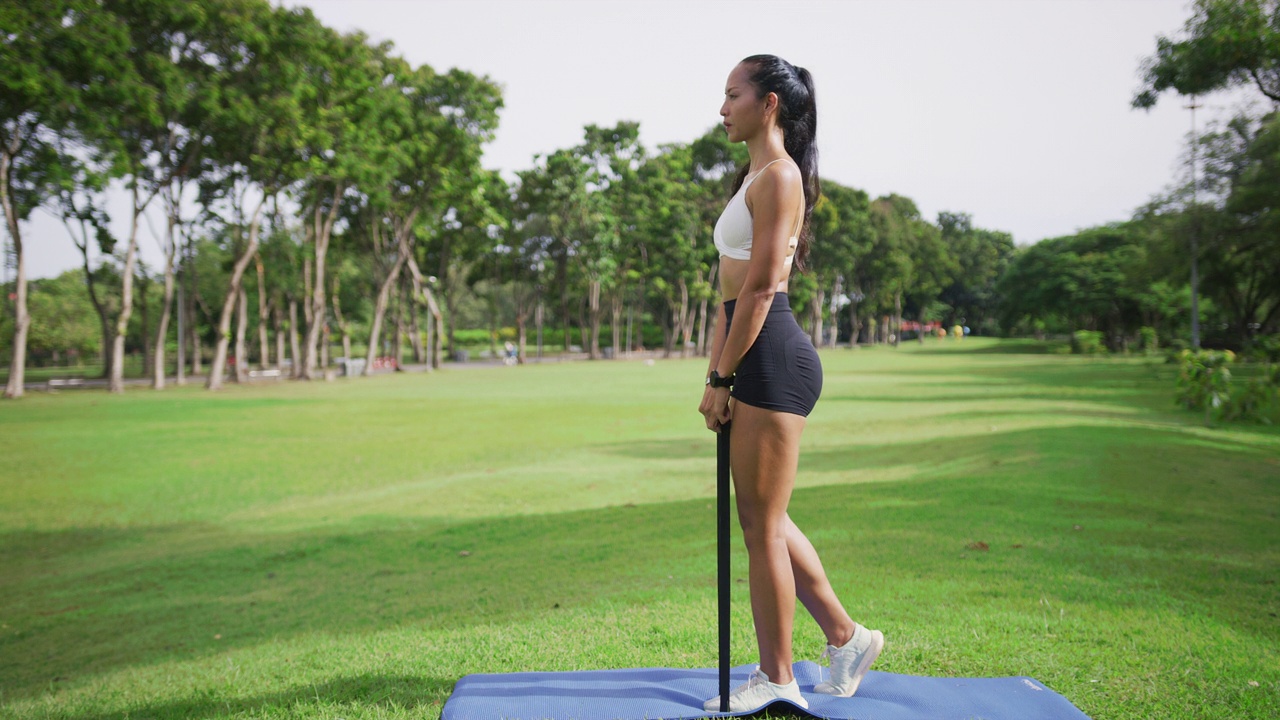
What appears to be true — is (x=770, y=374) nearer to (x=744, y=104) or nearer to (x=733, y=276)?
(x=733, y=276)

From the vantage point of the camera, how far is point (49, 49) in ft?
72.8

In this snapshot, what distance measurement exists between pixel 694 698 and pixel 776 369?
4.16 feet

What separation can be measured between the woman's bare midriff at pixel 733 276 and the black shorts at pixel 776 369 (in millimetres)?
133

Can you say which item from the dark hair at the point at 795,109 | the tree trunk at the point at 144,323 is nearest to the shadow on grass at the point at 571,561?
the dark hair at the point at 795,109

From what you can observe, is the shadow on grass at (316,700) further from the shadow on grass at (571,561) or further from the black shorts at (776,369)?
the black shorts at (776,369)

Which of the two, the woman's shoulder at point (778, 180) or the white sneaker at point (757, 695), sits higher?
the woman's shoulder at point (778, 180)

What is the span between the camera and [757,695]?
9.89 feet

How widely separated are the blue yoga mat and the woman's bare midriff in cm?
148

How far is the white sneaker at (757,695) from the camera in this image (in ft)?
9.78

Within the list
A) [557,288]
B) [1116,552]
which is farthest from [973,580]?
[557,288]

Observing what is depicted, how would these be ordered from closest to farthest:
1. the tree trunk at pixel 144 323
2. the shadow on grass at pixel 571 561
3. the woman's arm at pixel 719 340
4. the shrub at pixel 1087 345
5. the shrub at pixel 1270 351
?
Result: the woman's arm at pixel 719 340 → the shadow on grass at pixel 571 561 → the shrub at pixel 1270 351 → the tree trunk at pixel 144 323 → the shrub at pixel 1087 345

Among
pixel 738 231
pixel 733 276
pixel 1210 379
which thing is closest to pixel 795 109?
pixel 738 231

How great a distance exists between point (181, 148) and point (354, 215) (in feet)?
37.1

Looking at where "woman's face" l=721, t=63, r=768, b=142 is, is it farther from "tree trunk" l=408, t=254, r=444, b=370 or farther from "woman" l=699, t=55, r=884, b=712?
"tree trunk" l=408, t=254, r=444, b=370
